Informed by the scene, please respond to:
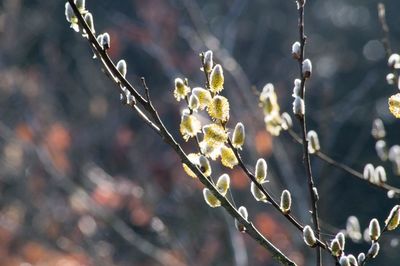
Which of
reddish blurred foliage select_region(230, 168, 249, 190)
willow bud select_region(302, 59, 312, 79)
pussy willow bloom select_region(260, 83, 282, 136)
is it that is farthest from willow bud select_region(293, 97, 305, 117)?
reddish blurred foliage select_region(230, 168, 249, 190)

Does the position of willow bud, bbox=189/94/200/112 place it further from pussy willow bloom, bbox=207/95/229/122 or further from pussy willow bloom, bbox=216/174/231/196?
pussy willow bloom, bbox=216/174/231/196

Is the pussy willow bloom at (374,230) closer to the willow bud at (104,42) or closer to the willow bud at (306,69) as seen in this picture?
the willow bud at (306,69)

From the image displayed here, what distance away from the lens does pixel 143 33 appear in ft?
18.5

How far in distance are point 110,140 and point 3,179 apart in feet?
4.07

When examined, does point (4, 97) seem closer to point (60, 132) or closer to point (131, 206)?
point (60, 132)

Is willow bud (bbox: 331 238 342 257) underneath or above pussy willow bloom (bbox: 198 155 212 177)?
underneath

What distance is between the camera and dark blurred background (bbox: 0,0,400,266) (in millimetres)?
4012

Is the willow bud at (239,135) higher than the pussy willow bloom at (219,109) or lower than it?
higher

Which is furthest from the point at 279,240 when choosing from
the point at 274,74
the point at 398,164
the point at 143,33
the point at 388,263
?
the point at 398,164

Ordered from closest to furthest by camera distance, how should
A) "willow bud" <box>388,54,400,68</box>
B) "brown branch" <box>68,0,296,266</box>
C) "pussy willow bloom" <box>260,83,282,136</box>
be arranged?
"brown branch" <box>68,0,296,266</box>, "willow bud" <box>388,54,400,68</box>, "pussy willow bloom" <box>260,83,282,136</box>

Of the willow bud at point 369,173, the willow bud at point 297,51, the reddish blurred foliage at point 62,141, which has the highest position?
the reddish blurred foliage at point 62,141

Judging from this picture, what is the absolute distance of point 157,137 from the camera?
823 cm

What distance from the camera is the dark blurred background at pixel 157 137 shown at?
13.2ft

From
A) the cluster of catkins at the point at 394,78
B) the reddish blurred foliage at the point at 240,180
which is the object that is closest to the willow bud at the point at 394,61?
the cluster of catkins at the point at 394,78
